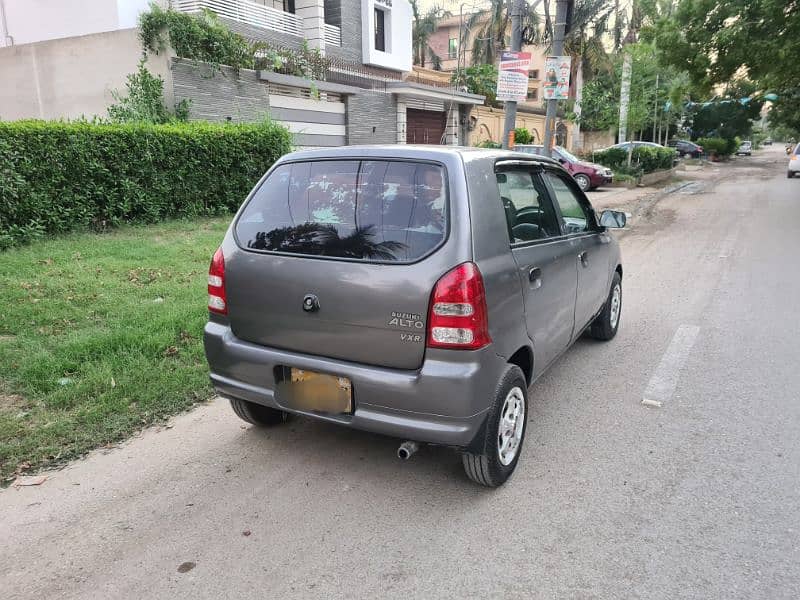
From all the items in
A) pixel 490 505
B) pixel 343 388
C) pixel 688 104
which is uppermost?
pixel 688 104

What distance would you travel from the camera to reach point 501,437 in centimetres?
325

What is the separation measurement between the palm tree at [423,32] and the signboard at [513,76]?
1646 inches

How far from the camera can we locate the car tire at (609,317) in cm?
551

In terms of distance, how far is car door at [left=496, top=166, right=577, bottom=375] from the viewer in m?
3.46

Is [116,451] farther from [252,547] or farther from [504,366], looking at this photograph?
[504,366]

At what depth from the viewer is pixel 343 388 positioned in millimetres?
3080

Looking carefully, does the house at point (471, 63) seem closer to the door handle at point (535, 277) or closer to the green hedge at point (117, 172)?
the green hedge at point (117, 172)

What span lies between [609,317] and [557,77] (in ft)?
22.4

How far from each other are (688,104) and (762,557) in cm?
4981

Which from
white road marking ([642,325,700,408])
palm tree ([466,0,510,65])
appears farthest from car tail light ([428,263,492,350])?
palm tree ([466,0,510,65])

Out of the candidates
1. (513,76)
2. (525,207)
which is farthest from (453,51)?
(525,207)

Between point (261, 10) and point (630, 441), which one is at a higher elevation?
point (261, 10)

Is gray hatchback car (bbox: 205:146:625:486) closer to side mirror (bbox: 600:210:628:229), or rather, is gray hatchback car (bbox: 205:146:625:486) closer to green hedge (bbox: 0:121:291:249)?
side mirror (bbox: 600:210:628:229)

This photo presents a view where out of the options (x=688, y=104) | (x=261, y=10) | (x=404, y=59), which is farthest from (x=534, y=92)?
(x=261, y=10)
